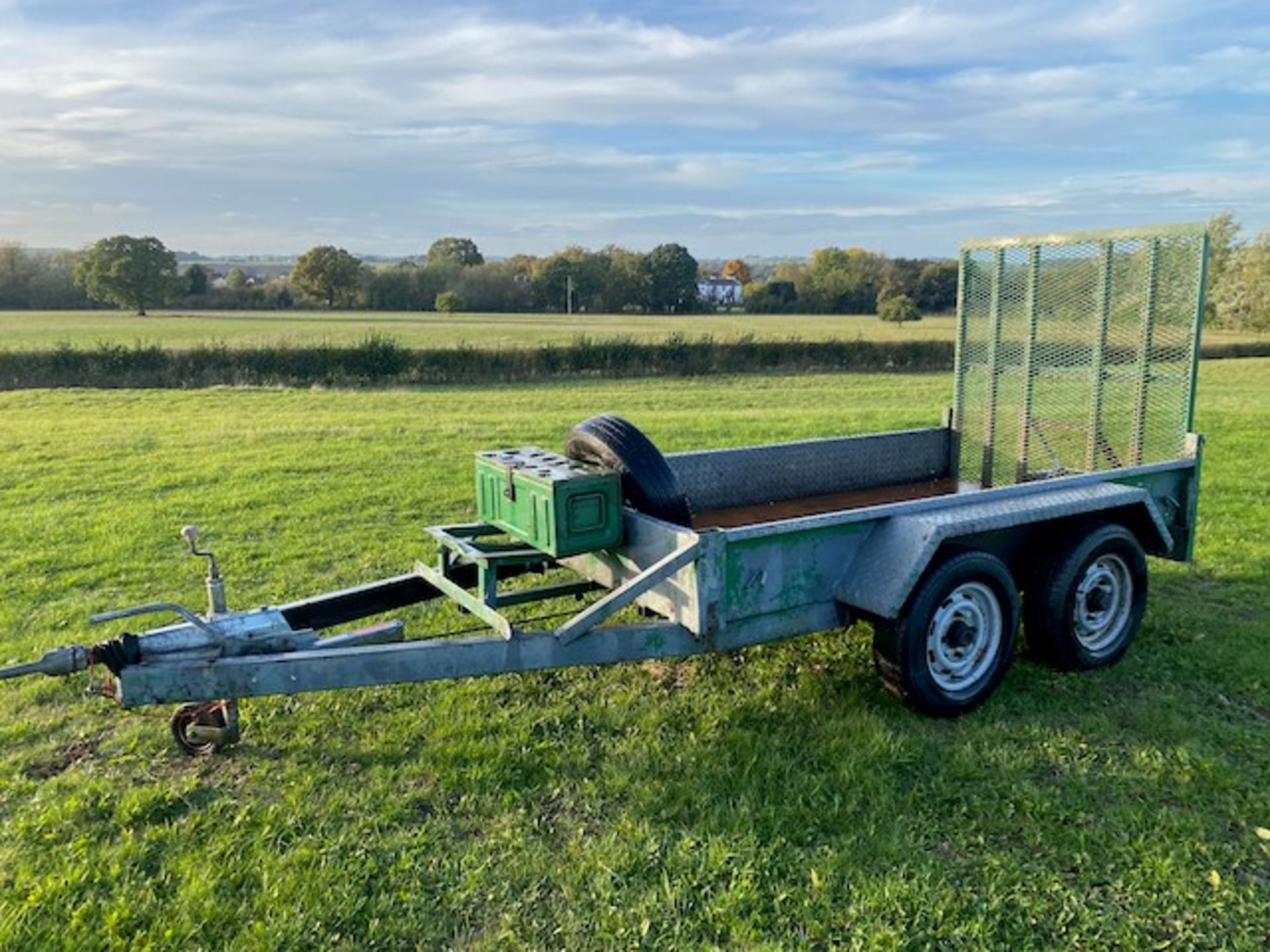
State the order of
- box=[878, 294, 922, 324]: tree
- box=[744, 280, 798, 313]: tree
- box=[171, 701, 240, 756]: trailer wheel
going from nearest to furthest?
box=[171, 701, 240, 756]: trailer wheel, box=[878, 294, 922, 324]: tree, box=[744, 280, 798, 313]: tree

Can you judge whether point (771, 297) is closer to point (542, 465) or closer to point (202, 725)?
point (542, 465)

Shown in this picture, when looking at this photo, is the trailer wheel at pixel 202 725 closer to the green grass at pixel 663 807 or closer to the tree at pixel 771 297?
the green grass at pixel 663 807

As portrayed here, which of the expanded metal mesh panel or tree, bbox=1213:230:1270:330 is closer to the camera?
the expanded metal mesh panel

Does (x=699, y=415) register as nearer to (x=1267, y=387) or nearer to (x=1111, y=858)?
(x=1111, y=858)

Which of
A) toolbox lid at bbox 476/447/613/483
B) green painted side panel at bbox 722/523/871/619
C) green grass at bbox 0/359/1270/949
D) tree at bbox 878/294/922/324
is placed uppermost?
tree at bbox 878/294/922/324

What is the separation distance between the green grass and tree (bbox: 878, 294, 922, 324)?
Result: 4229 cm

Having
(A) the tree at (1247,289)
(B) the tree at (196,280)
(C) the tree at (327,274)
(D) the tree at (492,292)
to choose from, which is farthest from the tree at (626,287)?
(A) the tree at (1247,289)

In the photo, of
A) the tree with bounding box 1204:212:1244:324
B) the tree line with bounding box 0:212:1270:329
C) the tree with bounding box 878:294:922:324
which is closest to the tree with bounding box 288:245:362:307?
the tree line with bounding box 0:212:1270:329

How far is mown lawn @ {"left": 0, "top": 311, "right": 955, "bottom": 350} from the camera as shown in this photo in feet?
108

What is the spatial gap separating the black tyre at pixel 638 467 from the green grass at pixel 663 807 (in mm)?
948

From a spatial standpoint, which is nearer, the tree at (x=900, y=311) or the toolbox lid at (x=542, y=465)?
the toolbox lid at (x=542, y=465)

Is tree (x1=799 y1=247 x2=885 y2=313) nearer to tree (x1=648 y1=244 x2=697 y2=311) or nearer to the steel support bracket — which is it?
tree (x1=648 y1=244 x2=697 y2=311)

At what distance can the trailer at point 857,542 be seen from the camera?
141 inches

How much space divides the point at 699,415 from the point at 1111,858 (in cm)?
1302
